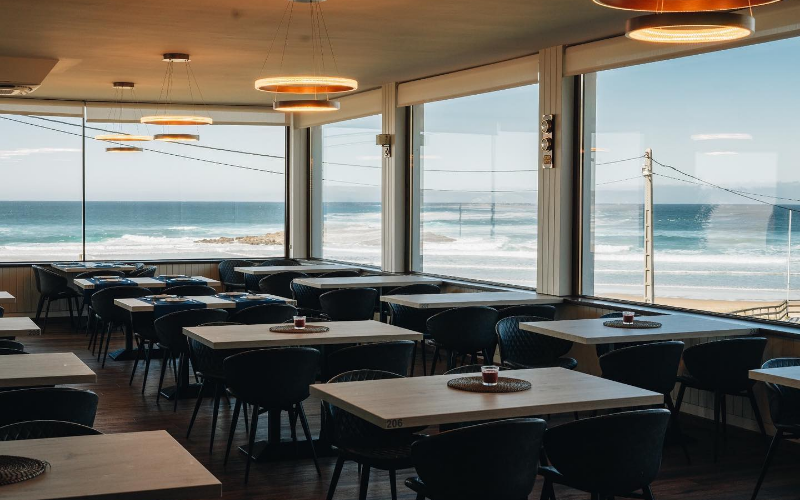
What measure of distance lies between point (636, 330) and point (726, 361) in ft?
1.98

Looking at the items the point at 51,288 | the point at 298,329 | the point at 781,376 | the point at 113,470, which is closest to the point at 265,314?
the point at 298,329

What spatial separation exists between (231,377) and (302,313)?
187 inches

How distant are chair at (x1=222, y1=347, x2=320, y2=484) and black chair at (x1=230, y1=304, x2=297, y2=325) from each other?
198 cm

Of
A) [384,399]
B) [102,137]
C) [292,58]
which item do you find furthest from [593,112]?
[102,137]

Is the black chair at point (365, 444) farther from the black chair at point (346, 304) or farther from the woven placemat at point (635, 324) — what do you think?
the black chair at point (346, 304)

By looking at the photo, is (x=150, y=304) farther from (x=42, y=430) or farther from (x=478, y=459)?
(x=478, y=459)

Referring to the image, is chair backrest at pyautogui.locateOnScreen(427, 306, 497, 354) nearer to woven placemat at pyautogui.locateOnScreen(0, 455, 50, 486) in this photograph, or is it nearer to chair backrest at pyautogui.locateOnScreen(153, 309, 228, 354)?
chair backrest at pyautogui.locateOnScreen(153, 309, 228, 354)

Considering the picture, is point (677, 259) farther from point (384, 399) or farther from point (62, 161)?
point (62, 161)

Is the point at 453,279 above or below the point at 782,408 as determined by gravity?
above

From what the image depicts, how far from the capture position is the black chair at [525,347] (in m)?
6.89

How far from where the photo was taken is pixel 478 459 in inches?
137

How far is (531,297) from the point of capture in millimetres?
8766

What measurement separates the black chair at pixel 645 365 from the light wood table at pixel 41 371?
2.96 metres

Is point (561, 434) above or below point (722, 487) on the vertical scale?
above
